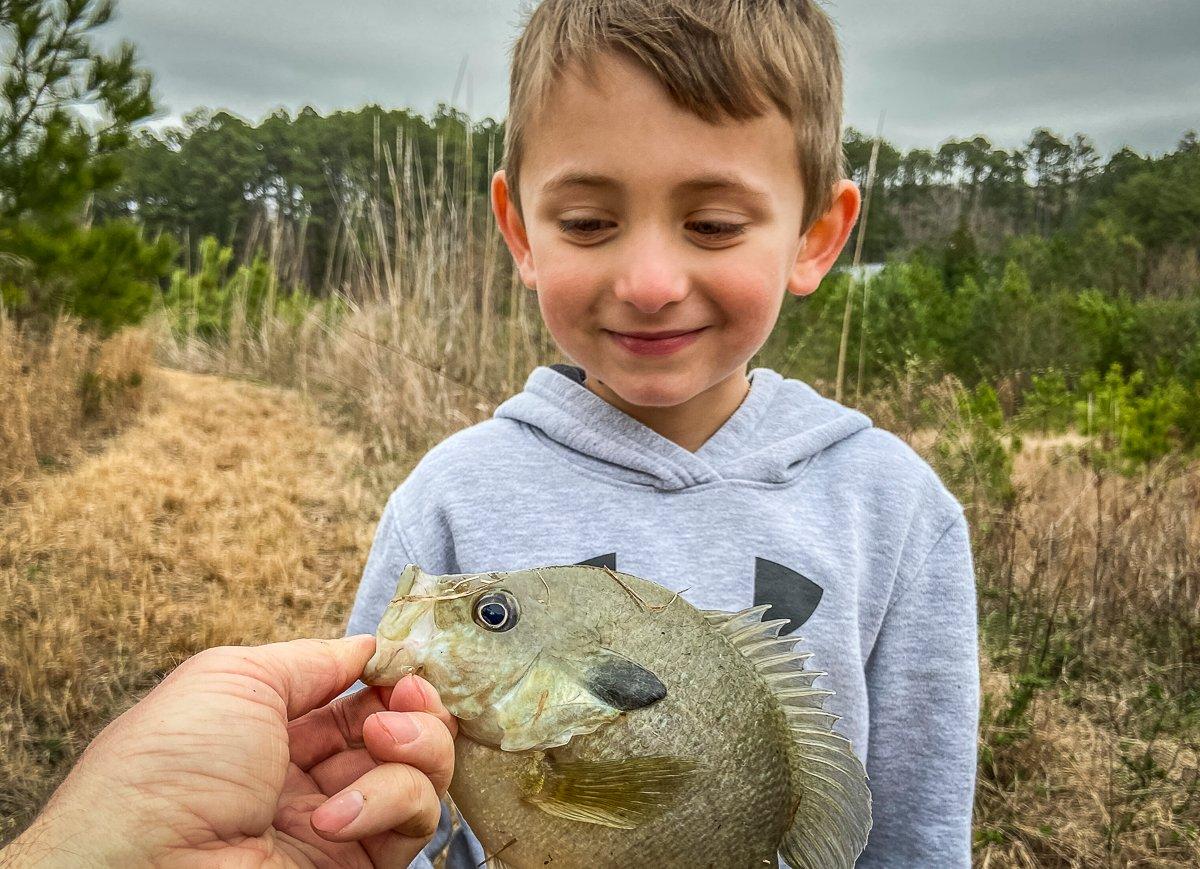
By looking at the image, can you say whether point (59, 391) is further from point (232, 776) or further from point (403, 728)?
point (403, 728)

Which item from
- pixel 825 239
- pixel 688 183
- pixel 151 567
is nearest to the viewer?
pixel 688 183

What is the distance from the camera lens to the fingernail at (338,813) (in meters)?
0.91

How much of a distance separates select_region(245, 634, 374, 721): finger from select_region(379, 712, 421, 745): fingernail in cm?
20

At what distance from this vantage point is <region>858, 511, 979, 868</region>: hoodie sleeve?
62.2 inches

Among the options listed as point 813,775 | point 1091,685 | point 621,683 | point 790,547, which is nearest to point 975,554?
point 1091,685

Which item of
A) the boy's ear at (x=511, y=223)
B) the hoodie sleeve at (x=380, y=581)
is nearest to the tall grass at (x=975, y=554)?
the hoodie sleeve at (x=380, y=581)

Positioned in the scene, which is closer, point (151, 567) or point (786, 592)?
point (786, 592)

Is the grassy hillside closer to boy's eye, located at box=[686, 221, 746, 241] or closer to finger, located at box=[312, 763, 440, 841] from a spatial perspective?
finger, located at box=[312, 763, 440, 841]

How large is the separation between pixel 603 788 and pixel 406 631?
10.6 inches

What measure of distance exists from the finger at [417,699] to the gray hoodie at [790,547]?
644mm

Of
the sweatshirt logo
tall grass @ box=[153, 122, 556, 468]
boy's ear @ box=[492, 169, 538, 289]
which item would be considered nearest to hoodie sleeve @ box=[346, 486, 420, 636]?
the sweatshirt logo

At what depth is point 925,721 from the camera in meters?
1.59

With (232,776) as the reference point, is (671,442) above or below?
above

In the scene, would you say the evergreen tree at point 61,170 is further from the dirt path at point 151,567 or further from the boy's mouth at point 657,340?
the boy's mouth at point 657,340
